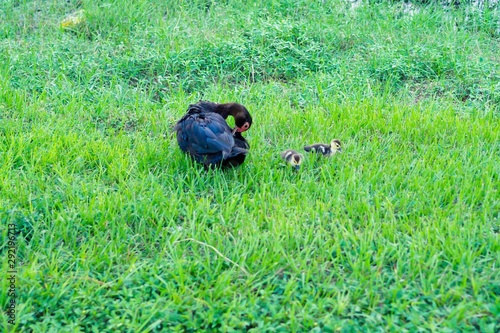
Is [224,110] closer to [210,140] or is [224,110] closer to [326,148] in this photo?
[210,140]

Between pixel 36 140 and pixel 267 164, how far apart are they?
195 cm

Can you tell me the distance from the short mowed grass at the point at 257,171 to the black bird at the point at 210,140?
115mm

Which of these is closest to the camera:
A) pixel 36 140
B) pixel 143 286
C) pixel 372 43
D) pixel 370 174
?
pixel 143 286

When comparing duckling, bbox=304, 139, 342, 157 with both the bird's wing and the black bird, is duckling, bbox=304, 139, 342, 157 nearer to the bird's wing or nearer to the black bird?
the black bird

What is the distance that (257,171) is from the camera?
5.19 meters

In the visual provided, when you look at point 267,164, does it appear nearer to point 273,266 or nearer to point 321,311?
point 273,266

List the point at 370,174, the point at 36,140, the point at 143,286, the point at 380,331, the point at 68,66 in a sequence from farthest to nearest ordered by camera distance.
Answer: the point at 68,66 → the point at 36,140 → the point at 370,174 → the point at 143,286 → the point at 380,331

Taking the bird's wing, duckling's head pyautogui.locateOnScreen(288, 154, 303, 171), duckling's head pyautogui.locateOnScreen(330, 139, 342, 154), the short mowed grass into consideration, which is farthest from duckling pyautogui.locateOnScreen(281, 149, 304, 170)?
the bird's wing

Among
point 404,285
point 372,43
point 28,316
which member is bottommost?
point 28,316

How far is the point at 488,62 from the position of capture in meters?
7.13

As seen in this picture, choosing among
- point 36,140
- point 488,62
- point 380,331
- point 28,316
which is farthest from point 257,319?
point 488,62

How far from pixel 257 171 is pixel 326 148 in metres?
0.62

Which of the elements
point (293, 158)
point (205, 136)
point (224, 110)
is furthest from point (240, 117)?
point (293, 158)

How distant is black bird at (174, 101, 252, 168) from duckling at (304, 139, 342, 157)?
1.74 ft
